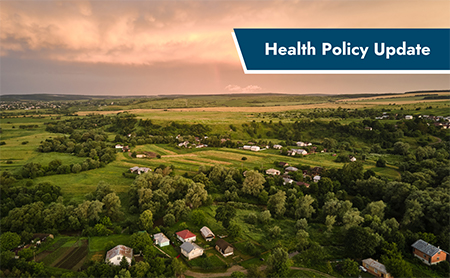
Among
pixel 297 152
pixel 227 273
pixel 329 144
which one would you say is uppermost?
pixel 329 144

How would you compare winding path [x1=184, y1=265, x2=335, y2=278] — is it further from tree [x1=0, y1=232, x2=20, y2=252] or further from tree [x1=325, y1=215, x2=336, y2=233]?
tree [x1=0, y1=232, x2=20, y2=252]

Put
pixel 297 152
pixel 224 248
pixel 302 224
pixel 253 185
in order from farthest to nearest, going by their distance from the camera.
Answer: pixel 297 152 → pixel 253 185 → pixel 302 224 → pixel 224 248

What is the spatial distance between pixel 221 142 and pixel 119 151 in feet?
95.0

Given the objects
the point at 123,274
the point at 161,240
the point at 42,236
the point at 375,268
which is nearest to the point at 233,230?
the point at 161,240

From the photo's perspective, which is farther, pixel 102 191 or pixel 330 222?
pixel 102 191

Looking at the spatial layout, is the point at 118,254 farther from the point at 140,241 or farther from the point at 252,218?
the point at 252,218

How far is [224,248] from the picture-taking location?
26.9 metres

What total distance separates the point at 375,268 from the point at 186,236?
779 inches

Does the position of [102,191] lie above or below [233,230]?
above

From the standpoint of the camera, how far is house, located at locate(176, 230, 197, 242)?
2892 centimetres

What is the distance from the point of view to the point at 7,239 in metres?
26.7

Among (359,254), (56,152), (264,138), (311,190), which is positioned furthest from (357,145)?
(56,152)

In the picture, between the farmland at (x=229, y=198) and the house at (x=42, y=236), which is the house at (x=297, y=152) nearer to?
the farmland at (x=229, y=198)

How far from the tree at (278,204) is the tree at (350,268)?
38.3ft
